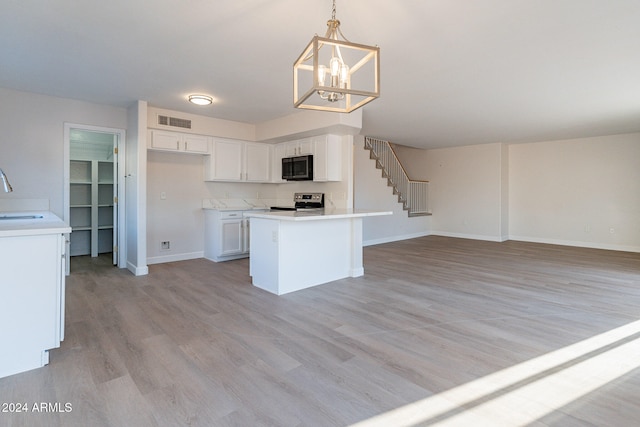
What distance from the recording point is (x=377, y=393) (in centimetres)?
190

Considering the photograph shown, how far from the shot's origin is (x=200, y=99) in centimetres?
436

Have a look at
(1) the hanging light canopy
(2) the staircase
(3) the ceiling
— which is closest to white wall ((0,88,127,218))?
(3) the ceiling

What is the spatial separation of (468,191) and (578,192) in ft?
7.59

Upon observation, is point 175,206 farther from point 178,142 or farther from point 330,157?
point 330,157

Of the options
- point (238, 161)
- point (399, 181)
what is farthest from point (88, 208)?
point (399, 181)

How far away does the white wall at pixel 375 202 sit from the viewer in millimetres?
7191

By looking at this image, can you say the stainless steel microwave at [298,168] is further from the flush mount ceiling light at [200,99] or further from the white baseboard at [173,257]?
the white baseboard at [173,257]

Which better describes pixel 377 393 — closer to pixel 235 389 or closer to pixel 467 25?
pixel 235 389

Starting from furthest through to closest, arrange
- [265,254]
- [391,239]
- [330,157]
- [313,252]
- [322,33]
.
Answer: [391,239] < [330,157] < [313,252] < [265,254] < [322,33]

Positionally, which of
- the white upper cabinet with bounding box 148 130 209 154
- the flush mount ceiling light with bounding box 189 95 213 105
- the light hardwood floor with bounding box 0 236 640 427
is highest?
the flush mount ceiling light with bounding box 189 95 213 105

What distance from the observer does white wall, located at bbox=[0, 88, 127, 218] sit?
4.15m

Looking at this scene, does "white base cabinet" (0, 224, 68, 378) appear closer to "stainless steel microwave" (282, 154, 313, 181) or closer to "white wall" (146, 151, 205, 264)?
"white wall" (146, 151, 205, 264)

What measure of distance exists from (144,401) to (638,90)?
5984 mm

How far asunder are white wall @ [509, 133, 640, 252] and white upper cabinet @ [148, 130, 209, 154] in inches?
294
